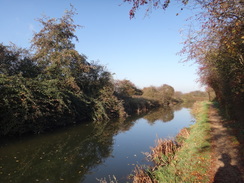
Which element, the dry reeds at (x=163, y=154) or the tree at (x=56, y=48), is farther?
the tree at (x=56, y=48)

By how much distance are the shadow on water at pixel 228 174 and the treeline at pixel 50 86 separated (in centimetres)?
1081

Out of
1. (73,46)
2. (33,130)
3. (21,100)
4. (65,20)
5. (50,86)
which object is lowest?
(33,130)

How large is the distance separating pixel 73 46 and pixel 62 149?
13937 mm

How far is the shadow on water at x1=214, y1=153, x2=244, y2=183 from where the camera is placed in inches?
187

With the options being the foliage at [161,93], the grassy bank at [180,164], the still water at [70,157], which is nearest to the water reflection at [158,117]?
the still water at [70,157]

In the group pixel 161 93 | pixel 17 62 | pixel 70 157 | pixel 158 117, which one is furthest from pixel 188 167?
pixel 161 93

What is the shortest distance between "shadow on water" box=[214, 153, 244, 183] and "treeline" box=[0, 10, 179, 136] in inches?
425

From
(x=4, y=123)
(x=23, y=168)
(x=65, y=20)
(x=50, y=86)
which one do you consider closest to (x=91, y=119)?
(x=50, y=86)

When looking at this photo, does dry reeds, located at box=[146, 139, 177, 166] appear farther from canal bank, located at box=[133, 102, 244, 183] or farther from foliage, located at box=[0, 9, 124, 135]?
foliage, located at box=[0, 9, 124, 135]

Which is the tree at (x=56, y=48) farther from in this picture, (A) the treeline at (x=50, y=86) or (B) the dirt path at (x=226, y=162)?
(B) the dirt path at (x=226, y=162)

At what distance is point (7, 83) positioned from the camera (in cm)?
1155

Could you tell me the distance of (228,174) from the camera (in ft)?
16.7

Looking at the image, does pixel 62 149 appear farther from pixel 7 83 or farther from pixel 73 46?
pixel 73 46

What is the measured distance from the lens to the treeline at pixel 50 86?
1150cm
